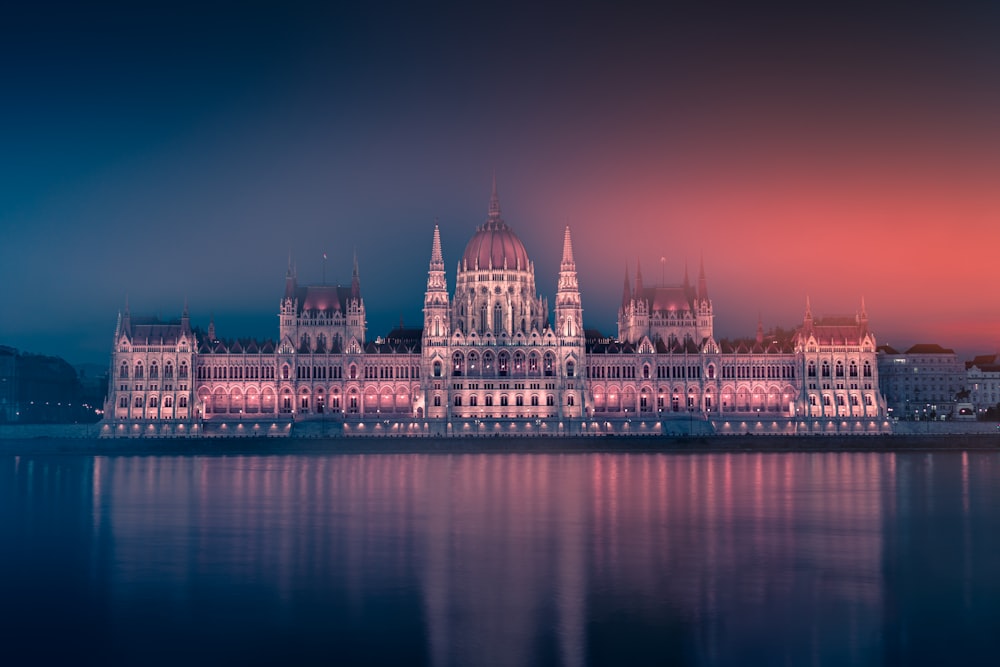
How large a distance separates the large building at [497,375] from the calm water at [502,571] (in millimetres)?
52404

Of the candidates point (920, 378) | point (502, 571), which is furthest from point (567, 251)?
point (502, 571)

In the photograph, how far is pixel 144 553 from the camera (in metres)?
44.9

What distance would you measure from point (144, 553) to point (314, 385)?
285 ft

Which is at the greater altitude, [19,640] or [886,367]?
[886,367]

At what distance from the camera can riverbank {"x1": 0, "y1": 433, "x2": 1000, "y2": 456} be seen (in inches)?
4328

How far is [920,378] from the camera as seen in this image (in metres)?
167

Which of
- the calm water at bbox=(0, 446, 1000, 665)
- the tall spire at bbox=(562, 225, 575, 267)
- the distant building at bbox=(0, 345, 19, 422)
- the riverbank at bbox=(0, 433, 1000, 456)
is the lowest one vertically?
the calm water at bbox=(0, 446, 1000, 665)

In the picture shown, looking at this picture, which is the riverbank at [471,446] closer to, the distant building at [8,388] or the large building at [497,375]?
the large building at [497,375]

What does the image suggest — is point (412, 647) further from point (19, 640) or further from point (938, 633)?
point (938, 633)

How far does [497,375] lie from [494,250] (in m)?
17.3

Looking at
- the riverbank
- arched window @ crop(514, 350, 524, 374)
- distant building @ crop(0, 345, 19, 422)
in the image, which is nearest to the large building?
arched window @ crop(514, 350, 524, 374)

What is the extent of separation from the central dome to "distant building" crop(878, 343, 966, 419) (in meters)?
63.0

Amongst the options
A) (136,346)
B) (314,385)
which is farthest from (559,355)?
(136,346)

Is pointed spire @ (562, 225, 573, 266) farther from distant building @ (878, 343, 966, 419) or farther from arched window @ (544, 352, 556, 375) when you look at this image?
distant building @ (878, 343, 966, 419)
